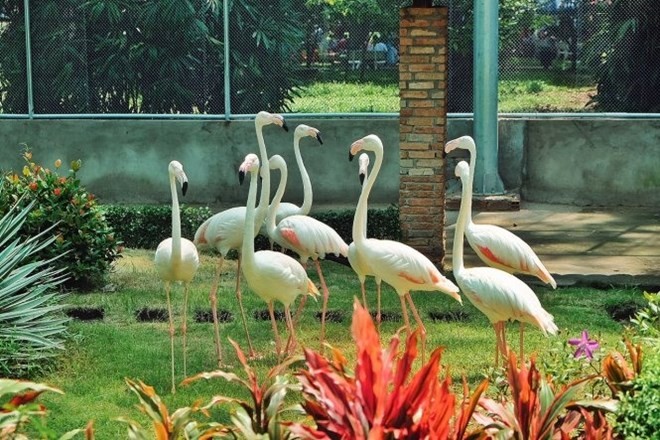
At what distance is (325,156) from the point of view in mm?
14680

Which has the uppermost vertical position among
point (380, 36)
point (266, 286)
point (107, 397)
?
point (380, 36)

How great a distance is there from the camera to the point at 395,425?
4121 mm

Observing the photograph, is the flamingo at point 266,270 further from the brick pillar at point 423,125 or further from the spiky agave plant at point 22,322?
the brick pillar at point 423,125

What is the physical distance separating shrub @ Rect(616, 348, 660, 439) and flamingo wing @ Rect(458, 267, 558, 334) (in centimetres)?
212

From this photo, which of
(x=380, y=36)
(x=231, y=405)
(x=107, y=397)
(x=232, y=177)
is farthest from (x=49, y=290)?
(x=380, y=36)

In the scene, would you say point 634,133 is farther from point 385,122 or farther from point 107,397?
point 107,397

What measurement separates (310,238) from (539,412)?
4175 mm

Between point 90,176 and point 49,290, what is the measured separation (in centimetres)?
567

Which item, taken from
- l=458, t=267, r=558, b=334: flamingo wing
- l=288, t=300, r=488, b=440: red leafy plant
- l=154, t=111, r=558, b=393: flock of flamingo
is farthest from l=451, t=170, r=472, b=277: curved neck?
l=288, t=300, r=488, b=440: red leafy plant

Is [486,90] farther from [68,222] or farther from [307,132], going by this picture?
[68,222]

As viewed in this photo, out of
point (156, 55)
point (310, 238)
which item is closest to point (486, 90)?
point (156, 55)

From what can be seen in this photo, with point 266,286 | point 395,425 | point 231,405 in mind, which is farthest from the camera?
point 266,286

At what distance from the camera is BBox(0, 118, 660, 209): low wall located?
47.4 ft

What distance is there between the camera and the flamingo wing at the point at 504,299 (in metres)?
7.00
